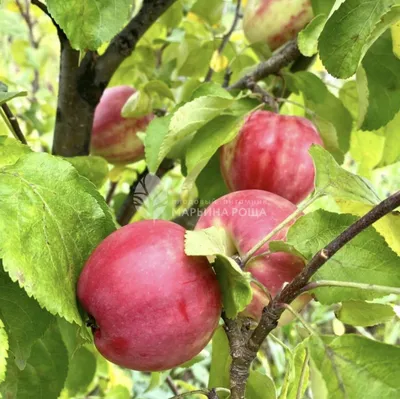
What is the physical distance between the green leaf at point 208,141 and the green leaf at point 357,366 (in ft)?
0.94

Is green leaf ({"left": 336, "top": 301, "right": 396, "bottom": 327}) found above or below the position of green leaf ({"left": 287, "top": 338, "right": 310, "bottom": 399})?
above

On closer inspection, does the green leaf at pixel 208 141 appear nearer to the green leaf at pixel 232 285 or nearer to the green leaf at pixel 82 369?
the green leaf at pixel 232 285

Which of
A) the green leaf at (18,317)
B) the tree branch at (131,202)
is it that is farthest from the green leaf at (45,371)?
the tree branch at (131,202)

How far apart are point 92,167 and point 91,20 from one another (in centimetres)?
22

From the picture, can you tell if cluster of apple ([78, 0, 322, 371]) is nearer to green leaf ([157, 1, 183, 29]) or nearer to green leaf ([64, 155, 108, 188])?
green leaf ([64, 155, 108, 188])

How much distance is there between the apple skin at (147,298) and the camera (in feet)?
1.62

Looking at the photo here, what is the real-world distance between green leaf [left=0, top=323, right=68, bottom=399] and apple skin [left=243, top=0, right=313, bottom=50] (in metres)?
0.52

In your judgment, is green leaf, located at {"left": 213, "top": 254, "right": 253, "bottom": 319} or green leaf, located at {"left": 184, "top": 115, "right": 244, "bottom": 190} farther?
green leaf, located at {"left": 184, "top": 115, "right": 244, "bottom": 190}

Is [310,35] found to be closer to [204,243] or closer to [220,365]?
[204,243]

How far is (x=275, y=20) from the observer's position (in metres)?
0.87

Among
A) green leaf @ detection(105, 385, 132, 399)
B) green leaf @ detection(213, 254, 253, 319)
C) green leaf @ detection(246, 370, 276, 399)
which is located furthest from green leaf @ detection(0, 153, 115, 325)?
green leaf @ detection(105, 385, 132, 399)

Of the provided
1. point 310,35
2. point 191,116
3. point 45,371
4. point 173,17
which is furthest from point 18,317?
point 173,17

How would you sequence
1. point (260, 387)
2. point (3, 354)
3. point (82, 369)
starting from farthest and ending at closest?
point (82, 369) < point (260, 387) < point (3, 354)

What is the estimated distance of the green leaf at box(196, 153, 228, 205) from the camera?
2.83ft
